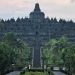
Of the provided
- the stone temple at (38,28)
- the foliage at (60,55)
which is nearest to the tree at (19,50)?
the foliage at (60,55)

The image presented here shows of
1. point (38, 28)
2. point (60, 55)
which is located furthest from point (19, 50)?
point (38, 28)

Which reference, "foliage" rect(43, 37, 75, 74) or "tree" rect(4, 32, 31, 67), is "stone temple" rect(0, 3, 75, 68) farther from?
"foliage" rect(43, 37, 75, 74)

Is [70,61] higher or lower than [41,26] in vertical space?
lower

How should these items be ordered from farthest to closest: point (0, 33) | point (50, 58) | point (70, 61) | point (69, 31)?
1. point (69, 31)
2. point (0, 33)
3. point (50, 58)
4. point (70, 61)

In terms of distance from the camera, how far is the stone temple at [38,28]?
6375 inches

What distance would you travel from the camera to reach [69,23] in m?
180

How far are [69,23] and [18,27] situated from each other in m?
18.1

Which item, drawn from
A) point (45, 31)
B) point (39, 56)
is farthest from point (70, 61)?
point (45, 31)

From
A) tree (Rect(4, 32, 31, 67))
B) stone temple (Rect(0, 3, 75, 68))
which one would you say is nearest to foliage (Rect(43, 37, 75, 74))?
tree (Rect(4, 32, 31, 67))

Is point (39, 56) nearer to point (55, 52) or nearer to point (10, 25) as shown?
point (55, 52)

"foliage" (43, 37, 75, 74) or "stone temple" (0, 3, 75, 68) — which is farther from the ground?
"stone temple" (0, 3, 75, 68)

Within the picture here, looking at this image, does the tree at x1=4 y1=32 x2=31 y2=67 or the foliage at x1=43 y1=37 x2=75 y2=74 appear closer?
the foliage at x1=43 y1=37 x2=75 y2=74

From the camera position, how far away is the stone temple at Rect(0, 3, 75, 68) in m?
162

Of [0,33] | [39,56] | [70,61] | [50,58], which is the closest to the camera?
[70,61]
